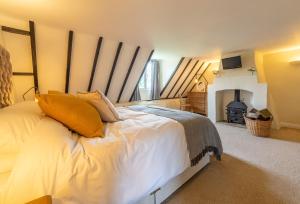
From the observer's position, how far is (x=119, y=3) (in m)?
1.98

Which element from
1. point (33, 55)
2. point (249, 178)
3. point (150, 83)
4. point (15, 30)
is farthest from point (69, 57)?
point (249, 178)

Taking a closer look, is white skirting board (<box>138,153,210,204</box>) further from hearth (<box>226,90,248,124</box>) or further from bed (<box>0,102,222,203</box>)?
hearth (<box>226,90,248,124</box>)

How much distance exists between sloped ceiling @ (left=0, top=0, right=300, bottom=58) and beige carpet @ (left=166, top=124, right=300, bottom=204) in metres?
2.12

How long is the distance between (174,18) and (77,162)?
221 cm

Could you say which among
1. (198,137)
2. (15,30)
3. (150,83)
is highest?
(15,30)

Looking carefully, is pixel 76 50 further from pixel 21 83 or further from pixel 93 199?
pixel 93 199

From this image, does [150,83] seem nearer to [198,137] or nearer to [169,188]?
[198,137]

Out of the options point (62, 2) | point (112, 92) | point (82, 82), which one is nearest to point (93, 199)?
point (62, 2)

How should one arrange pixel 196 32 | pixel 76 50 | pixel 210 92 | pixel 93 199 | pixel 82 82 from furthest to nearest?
pixel 210 92
pixel 82 82
pixel 76 50
pixel 196 32
pixel 93 199

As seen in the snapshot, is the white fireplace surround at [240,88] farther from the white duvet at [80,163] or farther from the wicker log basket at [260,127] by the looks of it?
the white duvet at [80,163]

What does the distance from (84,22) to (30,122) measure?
1.87 meters

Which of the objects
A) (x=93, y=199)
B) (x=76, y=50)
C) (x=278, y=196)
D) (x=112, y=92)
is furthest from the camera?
(x=112, y=92)

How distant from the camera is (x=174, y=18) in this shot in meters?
2.37

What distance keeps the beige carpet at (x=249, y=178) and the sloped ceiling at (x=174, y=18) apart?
83.4 inches
